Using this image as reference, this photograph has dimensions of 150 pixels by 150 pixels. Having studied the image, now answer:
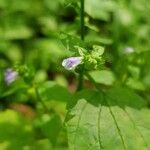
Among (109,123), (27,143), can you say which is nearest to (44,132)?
(27,143)

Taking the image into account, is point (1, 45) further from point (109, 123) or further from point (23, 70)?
point (109, 123)

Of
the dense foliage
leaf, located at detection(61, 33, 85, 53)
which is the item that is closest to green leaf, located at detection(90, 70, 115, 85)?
the dense foliage

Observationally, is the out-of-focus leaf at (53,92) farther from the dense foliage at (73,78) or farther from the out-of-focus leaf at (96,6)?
the out-of-focus leaf at (96,6)

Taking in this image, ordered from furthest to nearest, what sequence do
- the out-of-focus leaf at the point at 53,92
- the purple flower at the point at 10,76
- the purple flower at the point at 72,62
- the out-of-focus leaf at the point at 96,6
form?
the purple flower at the point at 10,76 → the out-of-focus leaf at the point at 53,92 → the out-of-focus leaf at the point at 96,6 → the purple flower at the point at 72,62

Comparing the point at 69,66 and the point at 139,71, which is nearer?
the point at 69,66

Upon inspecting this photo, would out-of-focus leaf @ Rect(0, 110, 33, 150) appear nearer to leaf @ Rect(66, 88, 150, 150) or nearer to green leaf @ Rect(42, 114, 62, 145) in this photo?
green leaf @ Rect(42, 114, 62, 145)

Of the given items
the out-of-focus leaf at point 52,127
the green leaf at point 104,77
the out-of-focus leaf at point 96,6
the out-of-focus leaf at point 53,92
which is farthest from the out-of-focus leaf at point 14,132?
the out-of-focus leaf at point 96,6

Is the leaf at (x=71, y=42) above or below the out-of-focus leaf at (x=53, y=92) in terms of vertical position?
above
